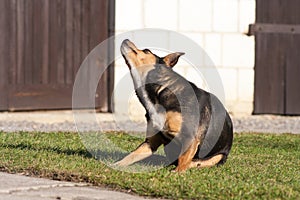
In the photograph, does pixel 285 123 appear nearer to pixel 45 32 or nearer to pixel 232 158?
pixel 45 32

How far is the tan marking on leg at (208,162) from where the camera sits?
319 inches

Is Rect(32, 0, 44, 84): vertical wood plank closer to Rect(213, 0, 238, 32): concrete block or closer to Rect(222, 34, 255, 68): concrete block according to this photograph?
Rect(213, 0, 238, 32): concrete block

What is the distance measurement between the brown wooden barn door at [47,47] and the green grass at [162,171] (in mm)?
3045

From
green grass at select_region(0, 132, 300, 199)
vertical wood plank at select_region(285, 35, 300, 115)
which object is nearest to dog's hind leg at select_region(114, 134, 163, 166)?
green grass at select_region(0, 132, 300, 199)

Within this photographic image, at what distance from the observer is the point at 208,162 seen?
8211 mm

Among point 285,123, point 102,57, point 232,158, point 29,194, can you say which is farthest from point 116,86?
point 29,194

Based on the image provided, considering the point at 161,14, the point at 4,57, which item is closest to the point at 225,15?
the point at 161,14

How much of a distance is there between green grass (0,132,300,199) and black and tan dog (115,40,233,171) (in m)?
0.20

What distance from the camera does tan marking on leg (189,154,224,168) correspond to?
8102 mm

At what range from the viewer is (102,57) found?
46.1 ft

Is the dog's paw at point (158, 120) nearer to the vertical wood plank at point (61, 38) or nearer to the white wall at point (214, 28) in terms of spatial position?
the white wall at point (214, 28)

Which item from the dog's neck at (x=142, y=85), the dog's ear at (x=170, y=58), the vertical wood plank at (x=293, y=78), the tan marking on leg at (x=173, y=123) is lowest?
the vertical wood plank at (x=293, y=78)

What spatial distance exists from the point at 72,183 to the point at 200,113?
1396mm

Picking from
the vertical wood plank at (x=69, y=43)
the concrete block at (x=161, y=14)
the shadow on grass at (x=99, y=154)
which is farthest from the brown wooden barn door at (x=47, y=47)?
the shadow on grass at (x=99, y=154)
